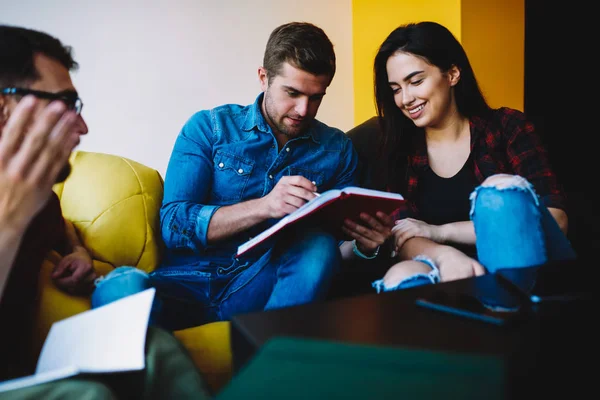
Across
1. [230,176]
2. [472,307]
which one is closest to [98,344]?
[472,307]

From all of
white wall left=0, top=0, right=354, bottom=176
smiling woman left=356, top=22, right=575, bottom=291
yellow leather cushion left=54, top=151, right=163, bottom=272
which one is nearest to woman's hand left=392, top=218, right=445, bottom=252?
smiling woman left=356, top=22, right=575, bottom=291

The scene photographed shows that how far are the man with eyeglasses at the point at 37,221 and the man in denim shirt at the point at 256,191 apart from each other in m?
0.30

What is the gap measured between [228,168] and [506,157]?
91 cm

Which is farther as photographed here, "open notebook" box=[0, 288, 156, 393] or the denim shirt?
the denim shirt

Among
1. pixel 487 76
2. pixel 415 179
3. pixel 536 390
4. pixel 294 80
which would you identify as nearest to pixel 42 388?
pixel 536 390

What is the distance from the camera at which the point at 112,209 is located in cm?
153

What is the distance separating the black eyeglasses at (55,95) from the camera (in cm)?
93

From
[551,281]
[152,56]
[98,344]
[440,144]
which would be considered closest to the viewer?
[98,344]

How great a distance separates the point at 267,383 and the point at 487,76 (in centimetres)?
226

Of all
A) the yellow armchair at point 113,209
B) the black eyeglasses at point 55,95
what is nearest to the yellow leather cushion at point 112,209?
the yellow armchair at point 113,209

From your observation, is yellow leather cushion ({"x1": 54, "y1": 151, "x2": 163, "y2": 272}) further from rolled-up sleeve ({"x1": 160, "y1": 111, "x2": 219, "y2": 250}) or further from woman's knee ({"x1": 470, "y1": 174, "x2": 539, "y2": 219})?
woman's knee ({"x1": 470, "y1": 174, "x2": 539, "y2": 219})

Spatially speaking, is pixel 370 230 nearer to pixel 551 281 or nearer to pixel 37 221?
pixel 551 281

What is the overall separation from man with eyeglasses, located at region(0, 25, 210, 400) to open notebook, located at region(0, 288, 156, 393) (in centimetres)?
2

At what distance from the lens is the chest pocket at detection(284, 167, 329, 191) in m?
1.58
